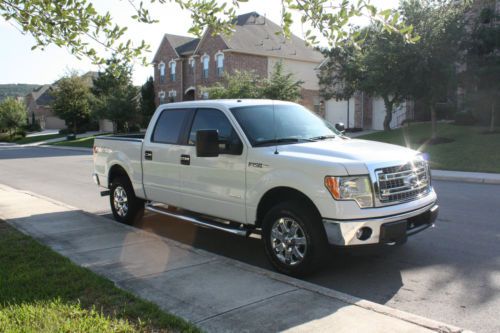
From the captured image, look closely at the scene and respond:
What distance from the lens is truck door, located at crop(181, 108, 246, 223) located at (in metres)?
5.73

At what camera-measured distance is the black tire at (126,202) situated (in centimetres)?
785

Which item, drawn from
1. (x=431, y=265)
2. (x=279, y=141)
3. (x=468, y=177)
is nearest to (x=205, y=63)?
(x=468, y=177)

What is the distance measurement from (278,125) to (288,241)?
5.09 ft

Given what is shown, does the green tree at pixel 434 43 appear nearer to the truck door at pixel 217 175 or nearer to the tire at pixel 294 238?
the truck door at pixel 217 175

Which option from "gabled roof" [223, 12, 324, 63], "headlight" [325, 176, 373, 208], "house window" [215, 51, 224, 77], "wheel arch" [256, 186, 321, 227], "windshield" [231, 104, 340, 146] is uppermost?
"gabled roof" [223, 12, 324, 63]

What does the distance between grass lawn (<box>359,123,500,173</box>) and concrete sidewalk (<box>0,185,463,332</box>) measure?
12.5 meters

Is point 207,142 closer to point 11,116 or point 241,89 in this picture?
point 241,89

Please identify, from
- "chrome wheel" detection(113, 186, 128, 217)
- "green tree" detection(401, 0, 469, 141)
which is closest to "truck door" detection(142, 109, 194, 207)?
"chrome wheel" detection(113, 186, 128, 217)

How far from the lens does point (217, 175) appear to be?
19.6 ft

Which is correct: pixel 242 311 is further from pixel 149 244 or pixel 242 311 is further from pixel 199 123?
pixel 199 123

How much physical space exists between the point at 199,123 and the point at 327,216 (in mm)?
2487

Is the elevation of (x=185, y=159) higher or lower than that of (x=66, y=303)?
higher

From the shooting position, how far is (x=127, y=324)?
3809mm

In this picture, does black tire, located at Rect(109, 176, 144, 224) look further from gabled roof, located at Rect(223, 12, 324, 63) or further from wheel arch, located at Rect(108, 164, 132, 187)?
gabled roof, located at Rect(223, 12, 324, 63)
